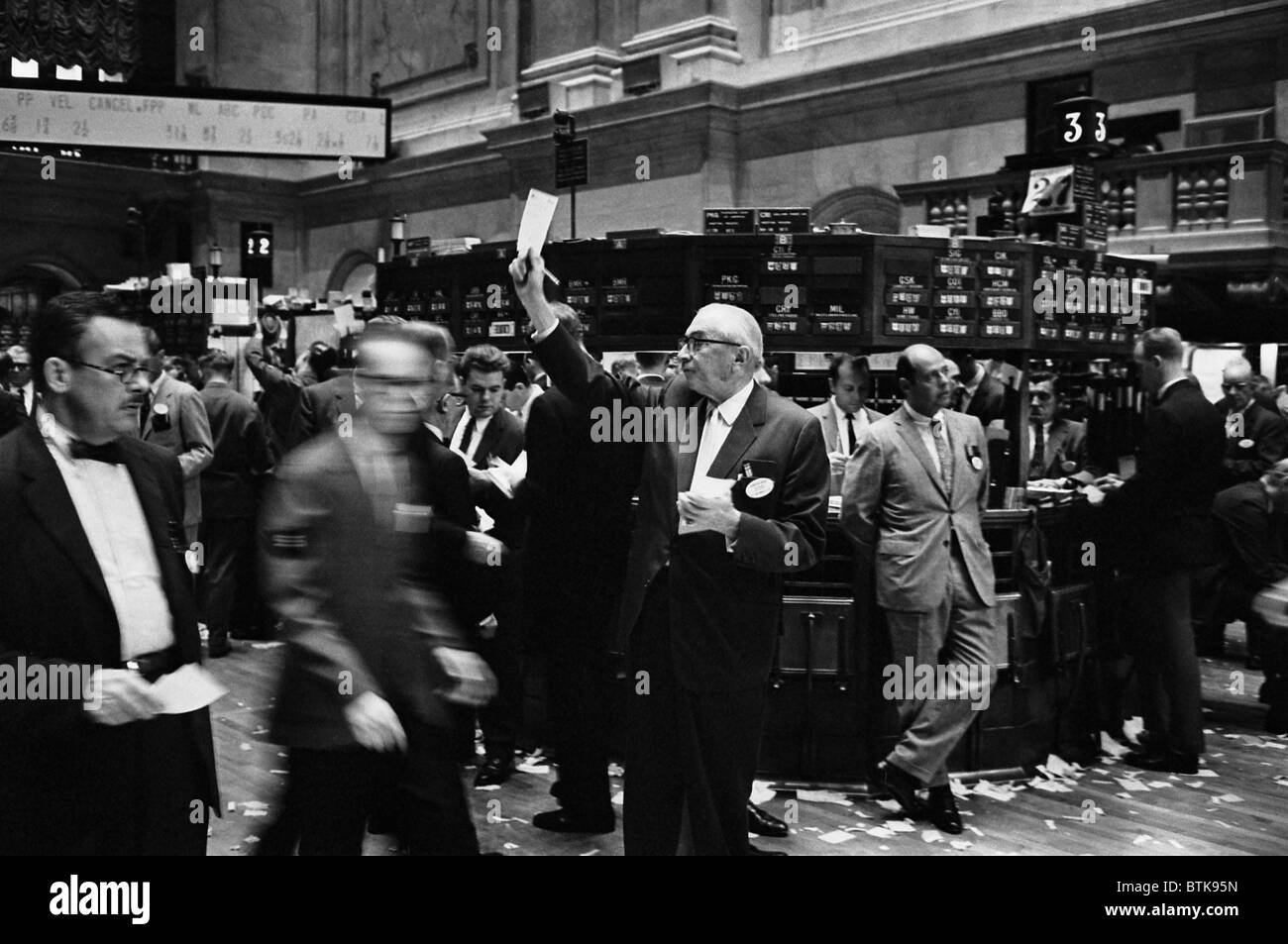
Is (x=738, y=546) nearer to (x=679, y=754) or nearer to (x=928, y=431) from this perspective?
(x=679, y=754)

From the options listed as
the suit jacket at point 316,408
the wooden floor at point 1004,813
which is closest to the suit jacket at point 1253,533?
the wooden floor at point 1004,813

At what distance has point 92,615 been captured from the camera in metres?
2.62

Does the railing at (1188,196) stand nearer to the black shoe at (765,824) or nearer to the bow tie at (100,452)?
the black shoe at (765,824)

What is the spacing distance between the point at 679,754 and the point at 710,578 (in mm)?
550

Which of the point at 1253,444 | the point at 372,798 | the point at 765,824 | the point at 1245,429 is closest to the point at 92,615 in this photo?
the point at 372,798

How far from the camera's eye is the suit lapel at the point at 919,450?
512 cm

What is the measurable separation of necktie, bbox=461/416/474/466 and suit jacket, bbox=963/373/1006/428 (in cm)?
489

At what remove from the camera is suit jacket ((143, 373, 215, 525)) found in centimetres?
758

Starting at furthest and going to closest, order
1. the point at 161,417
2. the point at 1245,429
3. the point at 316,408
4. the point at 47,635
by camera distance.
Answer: the point at 1245,429 → the point at 161,417 → the point at 316,408 → the point at 47,635

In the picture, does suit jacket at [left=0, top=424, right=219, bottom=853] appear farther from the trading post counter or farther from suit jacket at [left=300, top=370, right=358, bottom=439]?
suit jacket at [left=300, top=370, right=358, bottom=439]

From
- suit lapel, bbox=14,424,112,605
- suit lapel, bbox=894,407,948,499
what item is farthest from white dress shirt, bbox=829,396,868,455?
suit lapel, bbox=14,424,112,605

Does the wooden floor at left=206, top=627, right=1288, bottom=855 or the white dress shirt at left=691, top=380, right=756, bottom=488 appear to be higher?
the white dress shirt at left=691, top=380, right=756, bottom=488

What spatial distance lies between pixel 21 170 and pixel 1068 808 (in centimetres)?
2359

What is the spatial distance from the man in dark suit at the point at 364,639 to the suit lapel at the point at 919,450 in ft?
8.71
